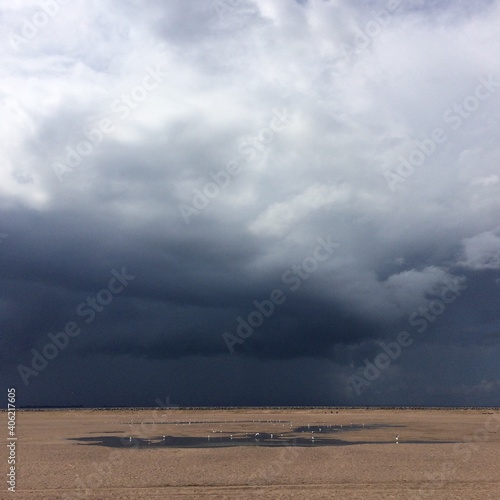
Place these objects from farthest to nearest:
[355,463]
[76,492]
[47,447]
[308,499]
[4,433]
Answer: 1. [4,433]
2. [47,447]
3. [355,463]
4. [76,492]
5. [308,499]

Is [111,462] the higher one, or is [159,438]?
[159,438]

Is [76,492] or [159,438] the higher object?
[159,438]

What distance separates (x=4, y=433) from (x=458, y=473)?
2563 inches

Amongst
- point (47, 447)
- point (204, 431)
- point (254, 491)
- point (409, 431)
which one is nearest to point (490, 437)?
point (409, 431)

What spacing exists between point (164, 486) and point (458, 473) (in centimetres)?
2214

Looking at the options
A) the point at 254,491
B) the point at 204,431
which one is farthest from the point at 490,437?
the point at 254,491

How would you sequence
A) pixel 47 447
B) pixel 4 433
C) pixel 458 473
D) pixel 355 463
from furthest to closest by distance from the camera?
pixel 4 433, pixel 47 447, pixel 355 463, pixel 458 473

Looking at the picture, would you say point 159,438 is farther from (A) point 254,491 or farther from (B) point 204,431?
(A) point 254,491

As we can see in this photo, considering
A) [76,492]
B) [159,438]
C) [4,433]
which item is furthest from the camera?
[4,433]

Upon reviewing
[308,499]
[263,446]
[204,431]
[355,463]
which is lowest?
[308,499]

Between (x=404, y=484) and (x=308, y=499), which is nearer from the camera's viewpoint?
(x=308, y=499)

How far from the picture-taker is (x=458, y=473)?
138ft

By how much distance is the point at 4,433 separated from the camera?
80375 millimetres

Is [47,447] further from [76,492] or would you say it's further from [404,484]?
[404,484]
